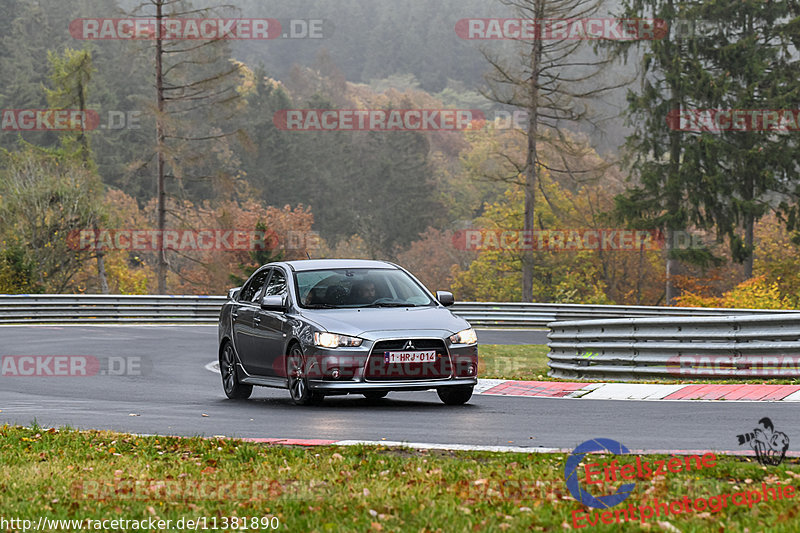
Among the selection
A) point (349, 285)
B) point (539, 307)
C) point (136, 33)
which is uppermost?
point (136, 33)

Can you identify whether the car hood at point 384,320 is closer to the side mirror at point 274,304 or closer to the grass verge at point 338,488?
the side mirror at point 274,304

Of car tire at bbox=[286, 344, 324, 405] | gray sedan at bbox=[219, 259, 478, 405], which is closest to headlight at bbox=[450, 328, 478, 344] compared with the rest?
gray sedan at bbox=[219, 259, 478, 405]

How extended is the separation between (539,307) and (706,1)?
2000 centimetres

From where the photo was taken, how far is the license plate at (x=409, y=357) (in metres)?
12.3

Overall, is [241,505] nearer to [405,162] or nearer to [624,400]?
[624,400]

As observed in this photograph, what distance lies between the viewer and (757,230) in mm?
63812

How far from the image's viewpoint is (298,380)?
42.3 feet

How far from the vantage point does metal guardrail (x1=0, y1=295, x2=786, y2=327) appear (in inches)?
1446

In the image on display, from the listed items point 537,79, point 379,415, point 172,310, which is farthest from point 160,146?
point 379,415

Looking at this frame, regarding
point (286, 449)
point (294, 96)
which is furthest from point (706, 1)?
point (294, 96)

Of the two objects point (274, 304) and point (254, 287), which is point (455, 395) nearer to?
point (274, 304)

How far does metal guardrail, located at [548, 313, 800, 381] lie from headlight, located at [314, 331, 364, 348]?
4987 mm

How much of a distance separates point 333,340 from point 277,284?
203 cm
